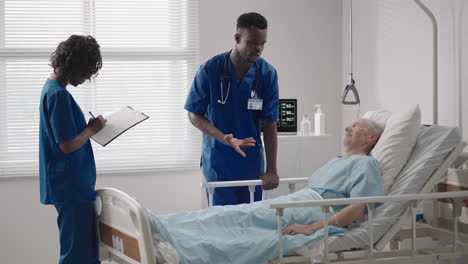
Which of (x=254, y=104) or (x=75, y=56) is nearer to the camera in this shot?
(x=75, y=56)

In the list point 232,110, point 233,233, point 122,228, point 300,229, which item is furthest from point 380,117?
point 122,228

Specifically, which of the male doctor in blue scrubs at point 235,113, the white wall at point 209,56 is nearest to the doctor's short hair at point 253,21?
the male doctor in blue scrubs at point 235,113

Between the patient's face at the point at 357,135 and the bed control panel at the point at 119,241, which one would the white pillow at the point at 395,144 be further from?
the bed control panel at the point at 119,241

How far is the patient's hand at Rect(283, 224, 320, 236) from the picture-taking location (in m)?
2.32

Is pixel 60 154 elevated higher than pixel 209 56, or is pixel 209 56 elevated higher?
pixel 209 56

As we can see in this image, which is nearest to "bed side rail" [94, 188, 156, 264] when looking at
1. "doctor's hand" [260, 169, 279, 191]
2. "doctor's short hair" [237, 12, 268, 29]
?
"doctor's hand" [260, 169, 279, 191]

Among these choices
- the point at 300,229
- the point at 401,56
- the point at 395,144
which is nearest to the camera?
the point at 300,229

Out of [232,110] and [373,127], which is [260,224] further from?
[373,127]

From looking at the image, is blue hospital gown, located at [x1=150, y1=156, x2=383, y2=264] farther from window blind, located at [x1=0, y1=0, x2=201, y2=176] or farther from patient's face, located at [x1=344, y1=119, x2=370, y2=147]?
window blind, located at [x1=0, y1=0, x2=201, y2=176]

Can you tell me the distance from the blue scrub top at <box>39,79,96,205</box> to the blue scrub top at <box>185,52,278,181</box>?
2.36ft

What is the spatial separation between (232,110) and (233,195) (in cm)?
44

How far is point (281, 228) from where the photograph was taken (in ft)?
7.32

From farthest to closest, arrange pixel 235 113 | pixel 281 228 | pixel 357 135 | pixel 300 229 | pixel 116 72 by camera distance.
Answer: pixel 116 72
pixel 235 113
pixel 357 135
pixel 300 229
pixel 281 228

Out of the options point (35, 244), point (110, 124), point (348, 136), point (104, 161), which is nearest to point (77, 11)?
point (104, 161)
